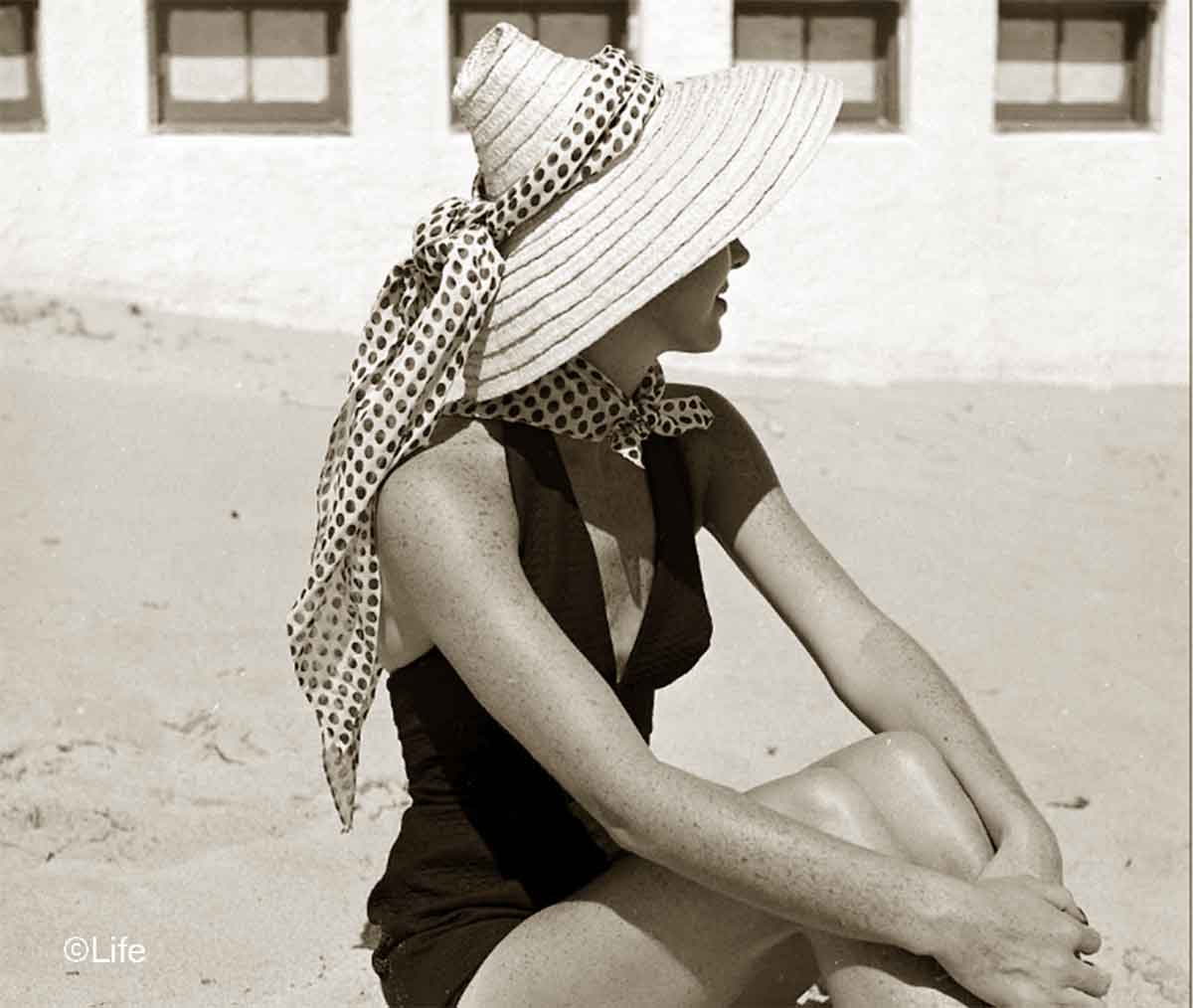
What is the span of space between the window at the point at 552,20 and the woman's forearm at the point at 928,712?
20.2ft

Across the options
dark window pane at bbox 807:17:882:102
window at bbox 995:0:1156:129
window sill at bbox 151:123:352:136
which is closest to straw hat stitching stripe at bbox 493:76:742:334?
window sill at bbox 151:123:352:136

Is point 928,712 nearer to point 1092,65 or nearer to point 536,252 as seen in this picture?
point 536,252

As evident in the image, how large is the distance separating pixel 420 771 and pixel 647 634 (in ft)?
1.13

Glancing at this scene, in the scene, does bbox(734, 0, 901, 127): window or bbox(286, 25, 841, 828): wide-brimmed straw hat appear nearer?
bbox(286, 25, 841, 828): wide-brimmed straw hat

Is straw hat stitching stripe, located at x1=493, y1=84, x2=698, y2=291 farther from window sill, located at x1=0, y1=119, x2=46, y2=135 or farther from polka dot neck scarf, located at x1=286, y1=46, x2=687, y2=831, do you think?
window sill, located at x1=0, y1=119, x2=46, y2=135

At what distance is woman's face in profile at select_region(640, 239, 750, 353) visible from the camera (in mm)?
2641

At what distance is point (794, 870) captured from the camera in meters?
2.34

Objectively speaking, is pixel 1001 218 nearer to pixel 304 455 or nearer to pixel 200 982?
pixel 304 455

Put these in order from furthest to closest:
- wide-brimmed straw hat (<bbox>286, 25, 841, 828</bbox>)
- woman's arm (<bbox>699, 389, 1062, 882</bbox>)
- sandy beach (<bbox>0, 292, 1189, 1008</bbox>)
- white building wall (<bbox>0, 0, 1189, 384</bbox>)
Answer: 1. white building wall (<bbox>0, 0, 1189, 384</bbox>)
2. sandy beach (<bbox>0, 292, 1189, 1008</bbox>)
3. woman's arm (<bbox>699, 389, 1062, 882</bbox>)
4. wide-brimmed straw hat (<bbox>286, 25, 841, 828</bbox>)

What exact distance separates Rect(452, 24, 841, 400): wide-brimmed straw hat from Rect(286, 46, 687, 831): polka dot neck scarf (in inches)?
1.0

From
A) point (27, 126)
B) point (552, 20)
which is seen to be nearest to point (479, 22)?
point (552, 20)

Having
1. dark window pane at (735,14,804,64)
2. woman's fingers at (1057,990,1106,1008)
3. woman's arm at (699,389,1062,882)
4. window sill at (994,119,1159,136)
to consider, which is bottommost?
woman's fingers at (1057,990,1106,1008)

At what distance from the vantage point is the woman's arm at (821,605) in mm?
2809

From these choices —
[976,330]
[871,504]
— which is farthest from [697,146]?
[976,330]
